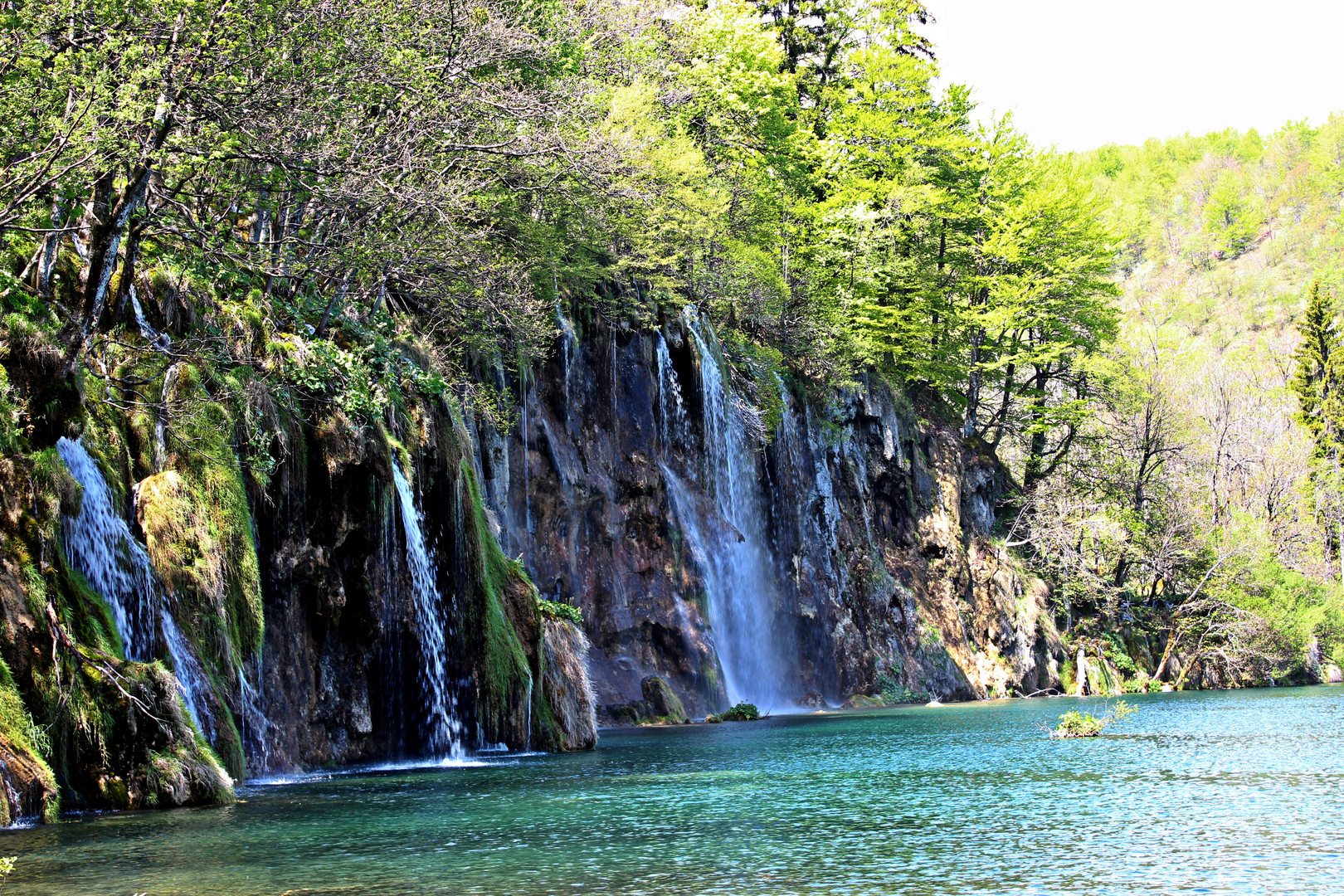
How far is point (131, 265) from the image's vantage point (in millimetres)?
14969

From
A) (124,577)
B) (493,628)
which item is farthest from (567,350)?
(124,577)

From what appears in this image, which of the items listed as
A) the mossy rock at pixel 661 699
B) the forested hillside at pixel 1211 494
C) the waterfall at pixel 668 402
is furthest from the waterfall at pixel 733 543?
the forested hillside at pixel 1211 494

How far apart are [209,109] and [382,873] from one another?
1100cm

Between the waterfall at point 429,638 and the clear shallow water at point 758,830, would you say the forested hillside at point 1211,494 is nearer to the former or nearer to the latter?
the clear shallow water at point 758,830

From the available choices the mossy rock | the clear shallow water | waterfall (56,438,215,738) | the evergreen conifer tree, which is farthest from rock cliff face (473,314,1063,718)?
the evergreen conifer tree

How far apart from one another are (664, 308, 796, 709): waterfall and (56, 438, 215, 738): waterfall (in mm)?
21210

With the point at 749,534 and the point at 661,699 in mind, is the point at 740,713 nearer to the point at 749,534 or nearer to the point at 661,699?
the point at 661,699

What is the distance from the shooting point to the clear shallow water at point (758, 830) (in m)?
8.27

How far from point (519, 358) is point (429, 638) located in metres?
11.2

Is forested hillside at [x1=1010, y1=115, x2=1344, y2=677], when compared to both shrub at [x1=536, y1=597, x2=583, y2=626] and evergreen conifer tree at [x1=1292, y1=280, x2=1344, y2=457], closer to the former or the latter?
evergreen conifer tree at [x1=1292, y1=280, x2=1344, y2=457]

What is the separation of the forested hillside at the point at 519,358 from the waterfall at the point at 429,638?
2.9 inches

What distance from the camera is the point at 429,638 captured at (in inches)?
757

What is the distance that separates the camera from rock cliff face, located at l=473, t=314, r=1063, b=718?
31.0m

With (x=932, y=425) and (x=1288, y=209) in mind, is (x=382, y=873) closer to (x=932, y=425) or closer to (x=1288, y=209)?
(x=932, y=425)
